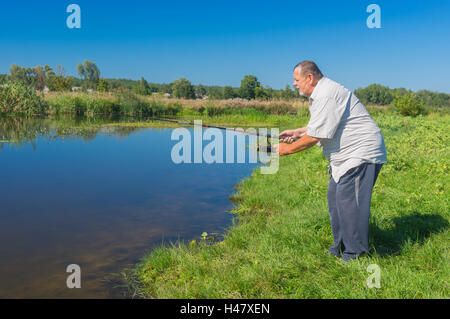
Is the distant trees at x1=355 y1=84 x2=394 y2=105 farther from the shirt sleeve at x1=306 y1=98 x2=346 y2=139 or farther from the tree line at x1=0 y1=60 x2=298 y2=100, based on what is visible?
the shirt sleeve at x1=306 y1=98 x2=346 y2=139

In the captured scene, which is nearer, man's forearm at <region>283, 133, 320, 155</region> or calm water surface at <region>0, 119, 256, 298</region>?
man's forearm at <region>283, 133, 320, 155</region>

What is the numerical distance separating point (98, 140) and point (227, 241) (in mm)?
11510

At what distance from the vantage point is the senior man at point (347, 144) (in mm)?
3383

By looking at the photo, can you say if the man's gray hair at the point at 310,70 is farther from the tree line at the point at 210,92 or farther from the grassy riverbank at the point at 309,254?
the tree line at the point at 210,92

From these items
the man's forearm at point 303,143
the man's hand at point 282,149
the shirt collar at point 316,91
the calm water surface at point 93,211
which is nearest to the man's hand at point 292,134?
the man's hand at point 282,149

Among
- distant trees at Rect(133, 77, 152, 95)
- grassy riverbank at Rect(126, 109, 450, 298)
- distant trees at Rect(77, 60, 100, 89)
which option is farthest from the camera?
distant trees at Rect(77, 60, 100, 89)

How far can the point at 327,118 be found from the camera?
3.36 m

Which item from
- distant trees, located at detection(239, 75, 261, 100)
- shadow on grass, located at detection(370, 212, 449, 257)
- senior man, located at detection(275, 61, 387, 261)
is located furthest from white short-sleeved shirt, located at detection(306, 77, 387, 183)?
distant trees, located at detection(239, 75, 261, 100)

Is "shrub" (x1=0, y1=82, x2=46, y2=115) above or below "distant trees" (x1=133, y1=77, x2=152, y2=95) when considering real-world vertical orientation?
below

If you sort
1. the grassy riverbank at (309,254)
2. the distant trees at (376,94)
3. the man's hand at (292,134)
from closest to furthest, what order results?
the grassy riverbank at (309,254) → the man's hand at (292,134) → the distant trees at (376,94)

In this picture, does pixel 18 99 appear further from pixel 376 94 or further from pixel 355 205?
pixel 376 94

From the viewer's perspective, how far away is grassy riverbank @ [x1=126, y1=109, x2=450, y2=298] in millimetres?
3234

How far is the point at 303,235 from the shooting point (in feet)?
14.2
